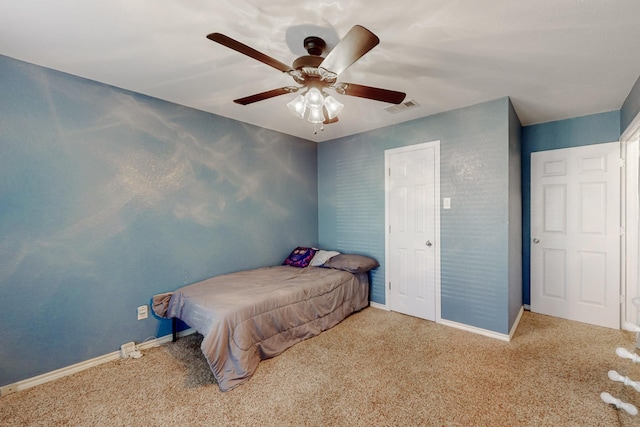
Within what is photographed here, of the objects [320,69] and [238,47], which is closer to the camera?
[238,47]

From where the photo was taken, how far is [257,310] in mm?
2295

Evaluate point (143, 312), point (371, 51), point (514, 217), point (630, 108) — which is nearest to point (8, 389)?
point (143, 312)

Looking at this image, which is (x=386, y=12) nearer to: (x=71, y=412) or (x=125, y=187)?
(x=125, y=187)

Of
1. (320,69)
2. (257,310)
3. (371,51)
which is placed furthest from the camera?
(257,310)

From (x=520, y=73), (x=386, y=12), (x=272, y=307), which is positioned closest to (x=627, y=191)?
(x=520, y=73)

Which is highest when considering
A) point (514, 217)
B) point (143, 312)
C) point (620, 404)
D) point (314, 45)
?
point (314, 45)

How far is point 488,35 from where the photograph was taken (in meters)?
1.72

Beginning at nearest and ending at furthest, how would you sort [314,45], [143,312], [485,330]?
[314,45]
[143,312]
[485,330]

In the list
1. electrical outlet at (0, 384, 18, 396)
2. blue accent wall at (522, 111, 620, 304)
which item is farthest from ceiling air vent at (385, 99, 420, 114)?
electrical outlet at (0, 384, 18, 396)

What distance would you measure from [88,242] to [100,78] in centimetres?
134

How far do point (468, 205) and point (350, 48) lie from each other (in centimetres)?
219

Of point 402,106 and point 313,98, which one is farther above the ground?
point 402,106

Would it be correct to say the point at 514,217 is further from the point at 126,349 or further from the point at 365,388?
the point at 126,349

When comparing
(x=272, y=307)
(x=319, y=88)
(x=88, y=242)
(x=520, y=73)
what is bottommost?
(x=272, y=307)
